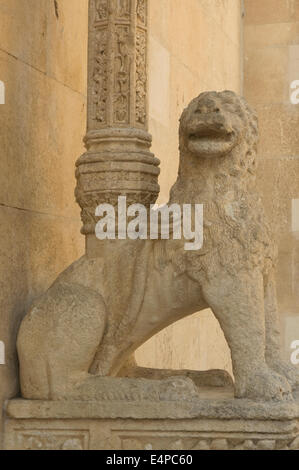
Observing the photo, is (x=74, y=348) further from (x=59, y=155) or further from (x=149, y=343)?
(x=149, y=343)

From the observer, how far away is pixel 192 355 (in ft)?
19.7

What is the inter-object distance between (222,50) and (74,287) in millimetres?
3647

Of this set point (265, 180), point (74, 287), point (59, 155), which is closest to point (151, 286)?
point (74, 287)

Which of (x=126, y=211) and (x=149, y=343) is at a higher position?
(x=126, y=211)

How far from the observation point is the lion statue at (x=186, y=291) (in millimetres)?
3348

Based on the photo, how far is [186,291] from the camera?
345cm

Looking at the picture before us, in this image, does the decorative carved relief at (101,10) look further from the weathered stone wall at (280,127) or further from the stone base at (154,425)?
the weathered stone wall at (280,127)

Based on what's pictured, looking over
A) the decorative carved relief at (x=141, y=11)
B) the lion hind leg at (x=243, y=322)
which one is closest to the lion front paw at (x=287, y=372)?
the lion hind leg at (x=243, y=322)

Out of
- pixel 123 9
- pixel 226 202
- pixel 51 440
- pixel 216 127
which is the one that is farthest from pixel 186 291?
pixel 123 9

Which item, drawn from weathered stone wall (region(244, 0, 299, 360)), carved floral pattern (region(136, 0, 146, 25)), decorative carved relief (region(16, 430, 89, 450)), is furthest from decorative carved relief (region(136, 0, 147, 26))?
weathered stone wall (region(244, 0, 299, 360))

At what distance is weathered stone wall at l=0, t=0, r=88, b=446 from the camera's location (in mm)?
3697

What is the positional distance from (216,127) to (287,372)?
0.93 meters

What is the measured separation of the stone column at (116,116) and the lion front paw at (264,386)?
0.80 m

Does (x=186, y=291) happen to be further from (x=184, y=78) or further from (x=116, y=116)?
(x=184, y=78)
